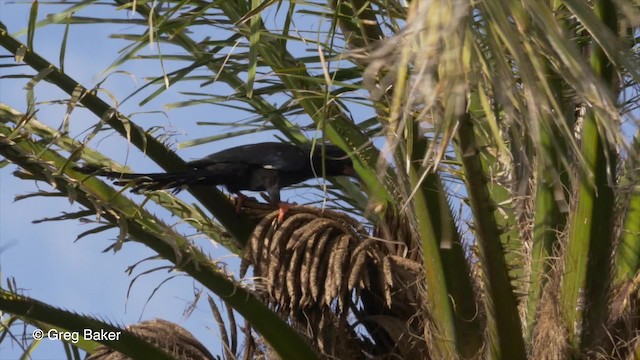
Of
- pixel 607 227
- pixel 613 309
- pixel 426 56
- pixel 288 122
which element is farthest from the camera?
pixel 288 122

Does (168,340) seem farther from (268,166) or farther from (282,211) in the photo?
(268,166)

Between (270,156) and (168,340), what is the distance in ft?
5.37

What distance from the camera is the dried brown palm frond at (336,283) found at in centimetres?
336

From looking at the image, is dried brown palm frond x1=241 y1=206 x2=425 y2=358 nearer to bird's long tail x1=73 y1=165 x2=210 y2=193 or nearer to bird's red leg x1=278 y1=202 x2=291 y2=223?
bird's red leg x1=278 y1=202 x2=291 y2=223

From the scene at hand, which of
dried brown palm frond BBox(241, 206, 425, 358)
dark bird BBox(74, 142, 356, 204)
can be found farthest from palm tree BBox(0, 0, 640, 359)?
dark bird BBox(74, 142, 356, 204)

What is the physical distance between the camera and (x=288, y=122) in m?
4.33

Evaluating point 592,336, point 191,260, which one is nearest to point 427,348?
point 592,336

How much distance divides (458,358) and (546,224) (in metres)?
0.60

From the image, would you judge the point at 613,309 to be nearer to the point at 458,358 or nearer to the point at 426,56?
the point at 458,358

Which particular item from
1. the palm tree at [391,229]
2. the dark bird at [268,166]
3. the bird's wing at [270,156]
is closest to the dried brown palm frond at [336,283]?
the palm tree at [391,229]

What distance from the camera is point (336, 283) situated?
3.33 metres

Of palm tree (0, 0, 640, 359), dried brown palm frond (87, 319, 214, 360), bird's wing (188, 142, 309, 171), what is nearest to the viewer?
palm tree (0, 0, 640, 359)

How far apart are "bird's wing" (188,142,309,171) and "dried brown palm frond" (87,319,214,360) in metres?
1.36

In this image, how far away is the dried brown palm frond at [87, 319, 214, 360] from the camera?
3.58m
